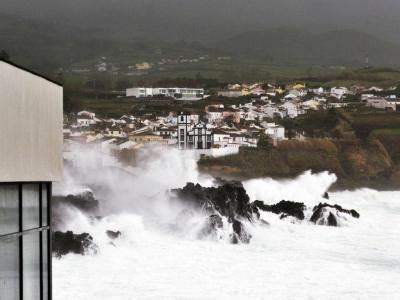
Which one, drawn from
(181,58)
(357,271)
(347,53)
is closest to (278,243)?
(357,271)

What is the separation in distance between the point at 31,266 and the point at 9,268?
49 cm

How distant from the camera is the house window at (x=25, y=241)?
16.1 ft

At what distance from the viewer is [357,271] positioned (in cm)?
2920

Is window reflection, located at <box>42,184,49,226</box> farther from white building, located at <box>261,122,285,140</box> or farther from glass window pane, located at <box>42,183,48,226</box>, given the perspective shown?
white building, located at <box>261,122,285,140</box>

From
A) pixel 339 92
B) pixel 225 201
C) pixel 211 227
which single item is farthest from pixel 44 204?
pixel 339 92

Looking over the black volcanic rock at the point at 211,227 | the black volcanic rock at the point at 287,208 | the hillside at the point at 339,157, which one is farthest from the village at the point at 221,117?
the black volcanic rock at the point at 211,227

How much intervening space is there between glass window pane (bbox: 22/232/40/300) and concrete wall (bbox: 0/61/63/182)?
1.18 feet

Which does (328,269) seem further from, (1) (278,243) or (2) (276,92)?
(2) (276,92)

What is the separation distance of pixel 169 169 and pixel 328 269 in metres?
16.1

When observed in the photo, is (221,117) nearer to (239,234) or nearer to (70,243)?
(239,234)

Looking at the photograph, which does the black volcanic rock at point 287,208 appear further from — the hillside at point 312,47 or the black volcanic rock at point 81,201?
the hillside at point 312,47

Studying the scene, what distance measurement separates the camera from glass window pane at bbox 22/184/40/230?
5.23m

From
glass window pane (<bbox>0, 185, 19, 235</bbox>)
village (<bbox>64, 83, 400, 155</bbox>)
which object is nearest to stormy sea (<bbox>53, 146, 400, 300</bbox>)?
village (<bbox>64, 83, 400, 155</bbox>)

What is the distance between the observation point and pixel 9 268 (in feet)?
16.4
